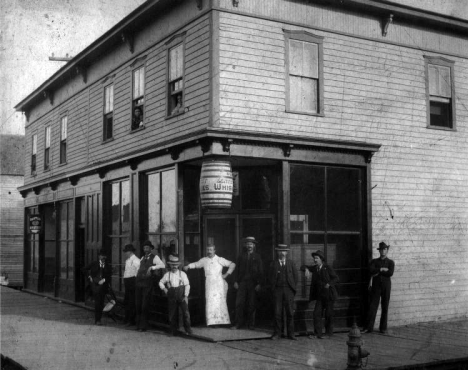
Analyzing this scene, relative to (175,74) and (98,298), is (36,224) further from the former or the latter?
(175,74)

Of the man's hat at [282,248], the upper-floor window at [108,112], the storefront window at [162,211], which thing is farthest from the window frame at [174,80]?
the upper-floor window at [108,112]

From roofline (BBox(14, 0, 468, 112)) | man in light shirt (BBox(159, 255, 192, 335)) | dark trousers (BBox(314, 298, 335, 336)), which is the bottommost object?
dark trousers (BBox(314, 298, 335, 336))

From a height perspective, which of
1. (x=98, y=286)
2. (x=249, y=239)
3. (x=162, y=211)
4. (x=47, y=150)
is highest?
(x=47, y=150)

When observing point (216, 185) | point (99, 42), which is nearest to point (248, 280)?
point (216, 185)

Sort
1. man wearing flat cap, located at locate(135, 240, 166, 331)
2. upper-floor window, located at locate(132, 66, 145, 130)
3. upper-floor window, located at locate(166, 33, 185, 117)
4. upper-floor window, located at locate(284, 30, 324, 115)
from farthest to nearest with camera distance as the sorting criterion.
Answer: upper-floor window, located at locate(132, 66, 145, 130) < upper-floor window, located at locate(166, 33, 185, 117) < man wearing flat cap, located at locate(135, 240, 166, 331) < upper-floor window, located at locate(284, 30, 324, 115)

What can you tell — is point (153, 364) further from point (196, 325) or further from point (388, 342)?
point (388, 342)

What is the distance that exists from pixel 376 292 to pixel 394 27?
6.59 metres

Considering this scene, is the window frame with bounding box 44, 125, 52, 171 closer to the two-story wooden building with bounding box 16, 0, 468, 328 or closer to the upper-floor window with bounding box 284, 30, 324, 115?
the two-story wooden building with bounding box 16, 0, 468, 328

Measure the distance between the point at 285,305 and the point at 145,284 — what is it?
3521mm

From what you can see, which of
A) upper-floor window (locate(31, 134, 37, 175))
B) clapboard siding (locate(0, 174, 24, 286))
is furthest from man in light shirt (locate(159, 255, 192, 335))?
clapboard siding (locate(0, 174, 24, 286))

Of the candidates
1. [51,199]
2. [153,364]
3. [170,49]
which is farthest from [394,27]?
[51,199]

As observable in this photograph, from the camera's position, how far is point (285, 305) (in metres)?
12.9

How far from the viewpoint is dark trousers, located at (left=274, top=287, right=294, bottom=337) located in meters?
12.9

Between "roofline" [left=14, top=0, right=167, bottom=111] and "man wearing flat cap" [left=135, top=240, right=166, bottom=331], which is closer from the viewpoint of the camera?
"man wearing flat cap" [left=135, top=240, right=166, bottom=331]
